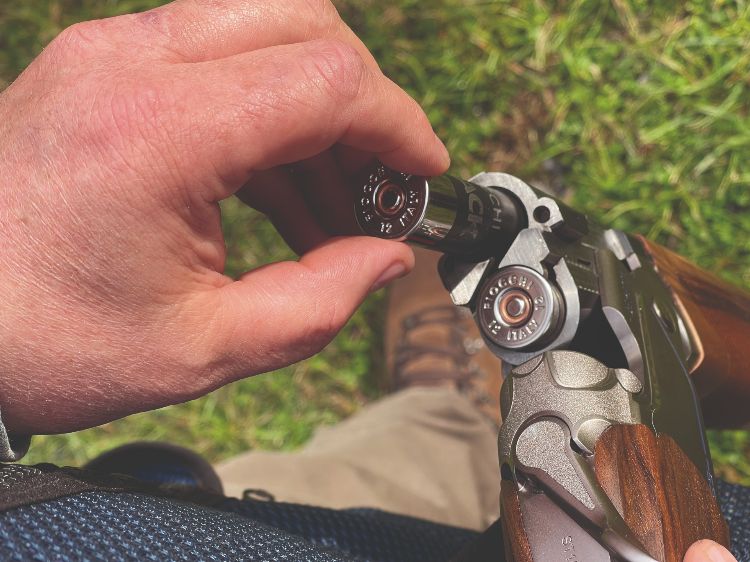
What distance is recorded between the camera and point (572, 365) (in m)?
1.01

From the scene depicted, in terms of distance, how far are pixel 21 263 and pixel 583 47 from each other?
5.81 feet

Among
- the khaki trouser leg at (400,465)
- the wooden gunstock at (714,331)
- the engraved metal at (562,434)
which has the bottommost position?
the khaki trouser leg at (400,465)

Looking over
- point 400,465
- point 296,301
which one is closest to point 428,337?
point 400,465

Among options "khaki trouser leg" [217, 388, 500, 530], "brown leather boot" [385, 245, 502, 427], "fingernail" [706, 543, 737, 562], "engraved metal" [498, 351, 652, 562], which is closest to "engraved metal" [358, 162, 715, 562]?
"engraved metal" [498, 351, 652, 562]

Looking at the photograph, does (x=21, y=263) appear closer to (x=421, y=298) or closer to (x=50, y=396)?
(x=50, y=396)

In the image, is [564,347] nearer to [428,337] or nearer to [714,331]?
[714,331]

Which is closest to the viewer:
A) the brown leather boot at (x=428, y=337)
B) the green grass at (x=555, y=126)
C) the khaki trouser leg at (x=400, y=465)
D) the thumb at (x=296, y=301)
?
the thumb at (x=296, y=301)

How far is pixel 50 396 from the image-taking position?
0.96 metres

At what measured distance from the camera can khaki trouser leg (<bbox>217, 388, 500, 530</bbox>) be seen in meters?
1.86

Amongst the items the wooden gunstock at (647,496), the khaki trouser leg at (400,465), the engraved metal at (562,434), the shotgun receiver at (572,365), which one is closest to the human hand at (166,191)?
the shotgun receiver at (572,365)

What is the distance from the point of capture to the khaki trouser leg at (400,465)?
1.86 m

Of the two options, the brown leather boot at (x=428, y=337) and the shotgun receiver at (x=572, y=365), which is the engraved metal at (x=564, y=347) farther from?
the brown leather boot at (x=428, y=337)

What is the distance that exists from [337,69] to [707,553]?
2.42 ft

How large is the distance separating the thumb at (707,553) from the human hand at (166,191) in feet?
1.70
